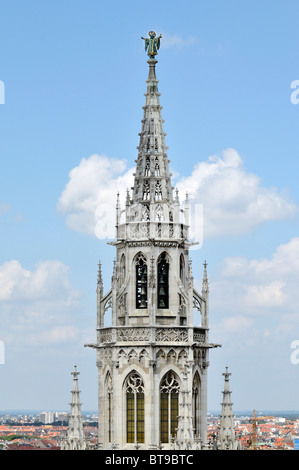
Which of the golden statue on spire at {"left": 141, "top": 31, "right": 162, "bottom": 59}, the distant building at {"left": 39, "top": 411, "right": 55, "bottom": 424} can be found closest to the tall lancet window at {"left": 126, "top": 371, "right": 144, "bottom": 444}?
the golden statue on spire at {"left": 141, "top": 31, "right": 162, "bottom": 59}

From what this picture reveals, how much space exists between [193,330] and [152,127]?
14.4m

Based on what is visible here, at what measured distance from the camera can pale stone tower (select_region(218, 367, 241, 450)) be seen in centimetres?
9688

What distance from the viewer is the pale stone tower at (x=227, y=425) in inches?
3814

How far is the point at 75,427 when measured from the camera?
94750mm

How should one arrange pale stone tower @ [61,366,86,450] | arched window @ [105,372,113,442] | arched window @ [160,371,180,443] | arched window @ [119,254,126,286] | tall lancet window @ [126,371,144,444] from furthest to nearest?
arched window @ [119,254,126,286], arched window @ [105,372,113,442], tall lancet window @ [126,371,144,444], arched window @ [160,371,180,443], pale stone tower @ [61,366,86,450]

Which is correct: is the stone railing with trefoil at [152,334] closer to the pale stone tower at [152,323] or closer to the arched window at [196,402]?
the pale stone tower at [152,323]

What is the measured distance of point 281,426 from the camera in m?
181

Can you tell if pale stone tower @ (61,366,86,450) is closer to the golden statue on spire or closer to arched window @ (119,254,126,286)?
arched window @ (119,254,126,286)

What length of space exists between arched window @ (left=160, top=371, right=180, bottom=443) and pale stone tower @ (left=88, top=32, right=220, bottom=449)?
67 mm

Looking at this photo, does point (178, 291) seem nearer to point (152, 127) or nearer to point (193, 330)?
point (193, 330)

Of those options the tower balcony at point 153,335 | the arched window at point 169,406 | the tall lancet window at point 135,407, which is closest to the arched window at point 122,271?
the tower balcony at point 153,335

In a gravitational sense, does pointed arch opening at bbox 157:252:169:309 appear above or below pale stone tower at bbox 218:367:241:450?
above
